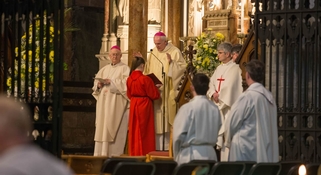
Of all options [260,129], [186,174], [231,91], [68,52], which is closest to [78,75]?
[68,52]

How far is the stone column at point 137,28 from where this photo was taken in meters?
16.8

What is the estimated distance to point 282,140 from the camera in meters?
9.77

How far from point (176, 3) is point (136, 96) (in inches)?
264

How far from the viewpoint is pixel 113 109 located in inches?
619

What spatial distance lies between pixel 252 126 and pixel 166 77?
7.27 m

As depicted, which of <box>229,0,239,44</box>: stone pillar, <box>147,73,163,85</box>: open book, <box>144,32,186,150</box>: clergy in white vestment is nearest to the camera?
<box>147,73,163,85</box>: open book

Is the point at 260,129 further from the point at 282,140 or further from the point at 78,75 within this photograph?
the point at 78,75

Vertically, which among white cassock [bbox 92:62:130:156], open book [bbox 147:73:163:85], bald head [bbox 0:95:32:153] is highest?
bald head [bbox 0:95:32:153]

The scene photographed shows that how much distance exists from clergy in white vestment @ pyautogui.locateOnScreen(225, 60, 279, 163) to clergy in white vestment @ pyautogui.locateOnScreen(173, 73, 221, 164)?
8.9 inches

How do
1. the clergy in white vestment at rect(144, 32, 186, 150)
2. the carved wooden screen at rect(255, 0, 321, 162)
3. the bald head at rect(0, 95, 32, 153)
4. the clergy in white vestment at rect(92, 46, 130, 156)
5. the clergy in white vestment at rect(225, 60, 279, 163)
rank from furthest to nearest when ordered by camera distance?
the clergy in white vestment at rect(92, 46, 130, 156) < the clergy in white vestment at rect(144, 32, 186, 150) < the carved wooden screen at rect(255, 0, 321, 162) < the clergy in white vestment at rect(225, 60, 279, 163) < the bald head at rect(0, 95, 32, 153)

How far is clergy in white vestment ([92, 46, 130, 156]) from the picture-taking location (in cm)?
1566

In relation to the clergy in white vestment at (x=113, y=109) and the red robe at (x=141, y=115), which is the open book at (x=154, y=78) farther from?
the clergy in white vestment at (x=113, y=109)

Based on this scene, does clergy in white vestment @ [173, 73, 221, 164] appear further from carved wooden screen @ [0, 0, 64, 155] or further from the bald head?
the bald head

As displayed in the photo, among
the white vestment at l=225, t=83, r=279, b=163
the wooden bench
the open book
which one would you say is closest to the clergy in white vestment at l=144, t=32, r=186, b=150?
the open book
